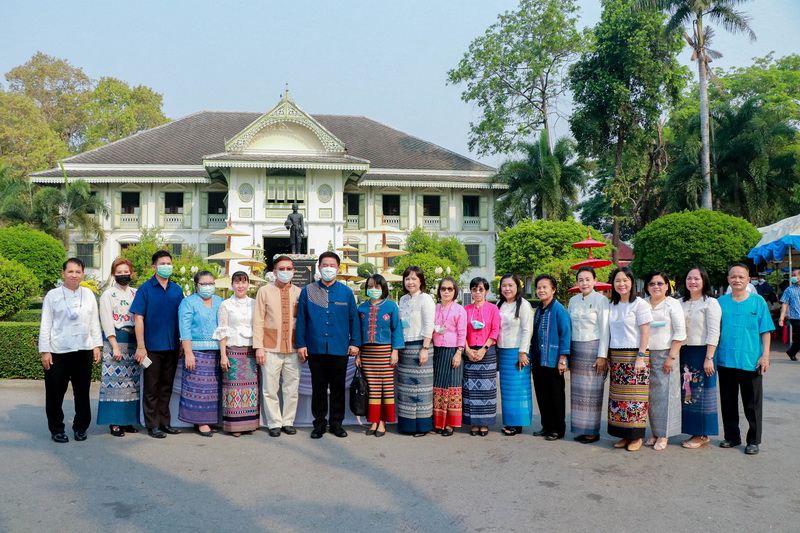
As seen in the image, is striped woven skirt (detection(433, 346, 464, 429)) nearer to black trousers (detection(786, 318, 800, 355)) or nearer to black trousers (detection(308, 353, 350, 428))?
black trousers (detection(308, 353, 350, 428))

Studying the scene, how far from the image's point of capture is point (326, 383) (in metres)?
5.78

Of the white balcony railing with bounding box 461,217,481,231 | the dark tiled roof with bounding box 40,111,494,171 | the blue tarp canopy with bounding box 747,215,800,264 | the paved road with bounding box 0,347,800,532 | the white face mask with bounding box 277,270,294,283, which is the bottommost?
the paved road with bounding box 0,347,800,532

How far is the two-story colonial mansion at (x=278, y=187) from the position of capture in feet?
82.3

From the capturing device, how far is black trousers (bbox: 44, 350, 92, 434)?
539cm

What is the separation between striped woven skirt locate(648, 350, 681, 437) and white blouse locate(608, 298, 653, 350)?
26cm

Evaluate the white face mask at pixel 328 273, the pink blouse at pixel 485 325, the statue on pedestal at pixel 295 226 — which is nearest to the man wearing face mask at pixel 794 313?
the pink blouse at pixel 485 325

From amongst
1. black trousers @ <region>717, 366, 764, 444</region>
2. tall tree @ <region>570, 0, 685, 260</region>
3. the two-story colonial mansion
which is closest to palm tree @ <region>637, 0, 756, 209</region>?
tall tree @ <region>570, 0, 685, 260</region>

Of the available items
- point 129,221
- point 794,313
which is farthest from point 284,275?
point 129,221

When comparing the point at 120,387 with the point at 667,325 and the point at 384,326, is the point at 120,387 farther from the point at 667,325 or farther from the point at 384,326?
the point at 667,325

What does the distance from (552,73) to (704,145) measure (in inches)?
348

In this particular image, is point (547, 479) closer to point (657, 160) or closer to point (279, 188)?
point (279, 188)

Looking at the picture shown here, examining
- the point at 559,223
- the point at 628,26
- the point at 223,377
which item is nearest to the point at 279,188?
the point at 559,223

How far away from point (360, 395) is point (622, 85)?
2282 cm

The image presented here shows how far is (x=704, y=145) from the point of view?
21812mm
